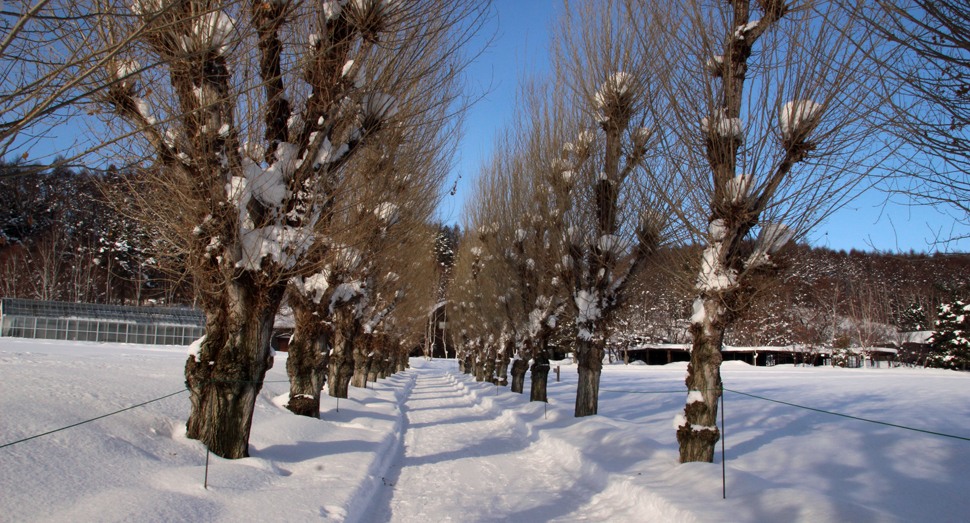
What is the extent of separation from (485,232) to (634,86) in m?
10.5

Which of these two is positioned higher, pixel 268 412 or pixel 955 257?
pixel 955 257

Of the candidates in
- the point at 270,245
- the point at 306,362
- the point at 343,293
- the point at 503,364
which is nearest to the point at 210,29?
the point at 270,245

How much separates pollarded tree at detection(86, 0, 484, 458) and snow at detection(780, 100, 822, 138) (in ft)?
15.2

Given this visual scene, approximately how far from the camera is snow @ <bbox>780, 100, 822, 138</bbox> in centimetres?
670

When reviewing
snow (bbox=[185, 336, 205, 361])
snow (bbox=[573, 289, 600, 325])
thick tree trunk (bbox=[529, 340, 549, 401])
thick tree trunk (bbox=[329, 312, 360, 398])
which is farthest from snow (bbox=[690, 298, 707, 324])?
thick tree trunk (bbox=[329, 312, 360, 398])

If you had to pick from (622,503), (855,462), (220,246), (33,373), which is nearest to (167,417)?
(33,373)

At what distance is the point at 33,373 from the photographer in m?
7.17

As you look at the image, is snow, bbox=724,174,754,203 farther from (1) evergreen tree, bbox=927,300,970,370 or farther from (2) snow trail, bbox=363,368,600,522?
(1) evergreen tree, bbox=927,300,970,370

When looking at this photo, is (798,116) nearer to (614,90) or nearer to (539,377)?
(614,90)

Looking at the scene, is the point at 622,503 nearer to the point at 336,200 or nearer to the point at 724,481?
the point at 724,481

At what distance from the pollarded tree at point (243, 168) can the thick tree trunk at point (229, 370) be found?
1 centimetres

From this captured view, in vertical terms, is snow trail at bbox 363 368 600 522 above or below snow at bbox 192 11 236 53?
below

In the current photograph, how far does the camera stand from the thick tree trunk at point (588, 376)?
38.3ft

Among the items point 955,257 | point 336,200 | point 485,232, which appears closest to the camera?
point 955,257
